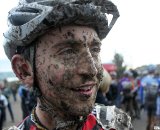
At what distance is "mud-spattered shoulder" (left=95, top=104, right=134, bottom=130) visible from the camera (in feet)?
7.73

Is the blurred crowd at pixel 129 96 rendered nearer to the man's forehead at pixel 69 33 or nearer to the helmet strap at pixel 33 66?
the helmet strap at pixel 33 66

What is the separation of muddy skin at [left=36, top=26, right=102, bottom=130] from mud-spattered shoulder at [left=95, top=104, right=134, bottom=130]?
0.26m

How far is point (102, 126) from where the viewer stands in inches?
92.4

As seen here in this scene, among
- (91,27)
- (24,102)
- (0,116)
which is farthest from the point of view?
(24,102)

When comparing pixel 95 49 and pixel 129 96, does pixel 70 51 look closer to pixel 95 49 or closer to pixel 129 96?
pixel 95 49

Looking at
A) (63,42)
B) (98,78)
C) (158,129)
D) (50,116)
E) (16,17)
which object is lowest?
(158,129)

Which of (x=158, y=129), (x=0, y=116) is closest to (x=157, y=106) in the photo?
(x=0, y=116)

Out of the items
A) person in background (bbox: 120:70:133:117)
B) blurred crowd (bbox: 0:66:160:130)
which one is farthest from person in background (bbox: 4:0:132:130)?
Result: person in background (bbox: 120:70:133:117)

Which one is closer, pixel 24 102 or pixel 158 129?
pixel 158 129

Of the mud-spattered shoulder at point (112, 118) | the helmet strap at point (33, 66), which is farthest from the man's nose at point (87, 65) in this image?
the mud-spattered shoulder at point (112, 118)

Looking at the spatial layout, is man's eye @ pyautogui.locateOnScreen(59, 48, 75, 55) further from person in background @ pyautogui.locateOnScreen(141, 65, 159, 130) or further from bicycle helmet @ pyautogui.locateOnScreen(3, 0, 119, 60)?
person in background @ pyautogui.locateOnScreen(141, 65, 159, 130)

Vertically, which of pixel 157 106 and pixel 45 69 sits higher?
pixel 45 69

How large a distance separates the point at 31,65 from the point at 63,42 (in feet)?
0.93

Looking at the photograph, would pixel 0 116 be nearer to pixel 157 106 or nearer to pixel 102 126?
pixel 157 106
